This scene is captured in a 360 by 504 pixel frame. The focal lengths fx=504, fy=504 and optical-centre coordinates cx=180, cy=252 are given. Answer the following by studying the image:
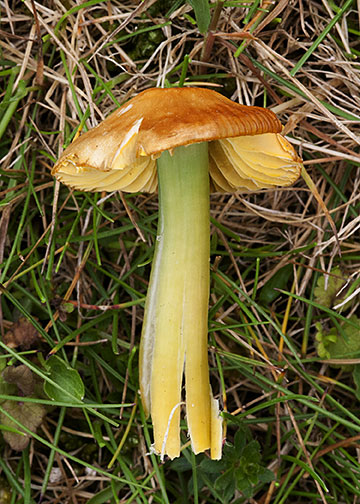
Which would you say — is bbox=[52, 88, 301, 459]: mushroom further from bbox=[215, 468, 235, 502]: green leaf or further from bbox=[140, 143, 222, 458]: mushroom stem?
bbox=[215, 468, 235, 502]: green leaf

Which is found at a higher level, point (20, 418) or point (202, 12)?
point (202, 12)

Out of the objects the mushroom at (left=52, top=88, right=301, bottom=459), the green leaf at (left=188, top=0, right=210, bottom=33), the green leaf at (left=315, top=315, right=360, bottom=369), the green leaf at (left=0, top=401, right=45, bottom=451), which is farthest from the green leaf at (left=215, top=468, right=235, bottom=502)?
the green leaf at (left=188, top=0, right=210, bottom=33)

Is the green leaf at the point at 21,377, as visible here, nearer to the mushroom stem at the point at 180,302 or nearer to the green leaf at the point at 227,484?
the mushroom stem at the point at 180,302

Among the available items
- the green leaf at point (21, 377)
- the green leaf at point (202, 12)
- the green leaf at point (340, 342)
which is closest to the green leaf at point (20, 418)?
the green leaf at point (21, 377)

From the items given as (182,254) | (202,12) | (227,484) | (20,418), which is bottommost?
(227,484)

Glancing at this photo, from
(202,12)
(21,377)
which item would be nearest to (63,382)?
(21,377)

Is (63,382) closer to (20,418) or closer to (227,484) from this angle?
(20,418)
